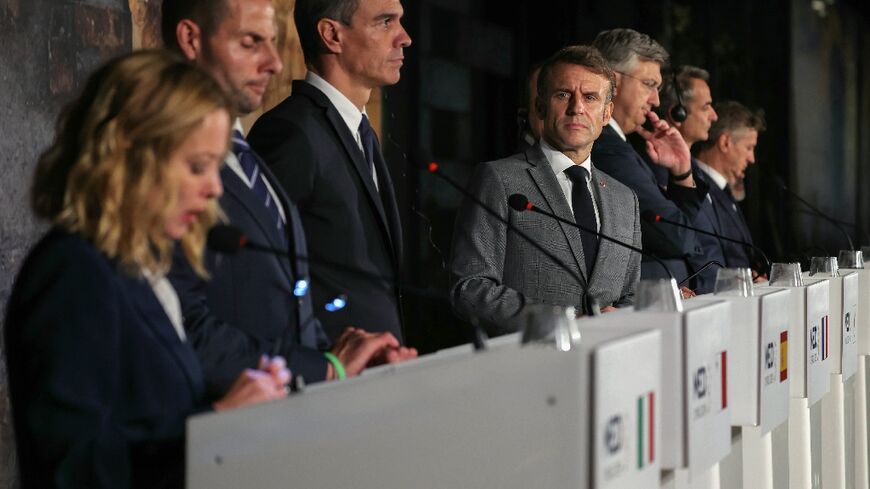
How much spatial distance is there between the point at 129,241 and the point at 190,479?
12.9 inches

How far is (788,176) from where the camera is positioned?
9.02 m

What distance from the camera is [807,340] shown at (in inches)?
115

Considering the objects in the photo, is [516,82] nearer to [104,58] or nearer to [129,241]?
[104,58]

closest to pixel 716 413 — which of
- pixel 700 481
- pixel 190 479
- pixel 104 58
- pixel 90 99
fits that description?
pixel 700 481

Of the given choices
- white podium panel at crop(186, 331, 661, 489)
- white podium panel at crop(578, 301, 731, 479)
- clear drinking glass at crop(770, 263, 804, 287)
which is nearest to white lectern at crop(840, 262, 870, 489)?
clear drinking glass at crop(770, 263, 804, 287)

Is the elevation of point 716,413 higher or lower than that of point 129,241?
lower

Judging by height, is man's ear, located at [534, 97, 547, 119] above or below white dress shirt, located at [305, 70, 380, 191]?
below

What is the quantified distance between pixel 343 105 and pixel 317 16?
23cm

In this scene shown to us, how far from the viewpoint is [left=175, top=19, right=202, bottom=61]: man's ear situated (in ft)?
7.64

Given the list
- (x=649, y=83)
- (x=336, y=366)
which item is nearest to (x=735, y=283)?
(x=336, y=366)

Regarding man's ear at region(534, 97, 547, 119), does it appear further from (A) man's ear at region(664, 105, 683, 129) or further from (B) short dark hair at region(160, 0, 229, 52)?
(A) man's ear at region(664, 105, 683, 129)

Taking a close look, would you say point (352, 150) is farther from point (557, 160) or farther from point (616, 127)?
point (616, 127)

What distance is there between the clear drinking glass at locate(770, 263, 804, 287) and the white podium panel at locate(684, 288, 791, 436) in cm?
42

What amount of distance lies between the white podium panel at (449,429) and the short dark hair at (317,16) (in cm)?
131
